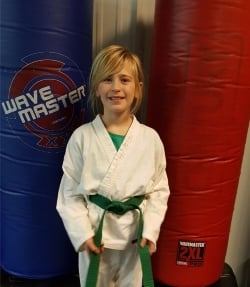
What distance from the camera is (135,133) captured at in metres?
0.96

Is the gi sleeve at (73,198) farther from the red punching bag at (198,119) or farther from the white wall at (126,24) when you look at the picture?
the white wall at (126,24)

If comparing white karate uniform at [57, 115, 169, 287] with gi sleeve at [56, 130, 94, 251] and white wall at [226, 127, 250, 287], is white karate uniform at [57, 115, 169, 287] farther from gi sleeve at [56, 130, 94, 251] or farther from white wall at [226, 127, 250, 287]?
white wall at [226, 127, 250, 287]

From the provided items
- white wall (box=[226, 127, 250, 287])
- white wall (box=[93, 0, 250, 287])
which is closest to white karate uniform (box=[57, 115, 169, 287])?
white wall (box=[93, 0, 250, 287])

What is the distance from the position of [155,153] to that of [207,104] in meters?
0.21

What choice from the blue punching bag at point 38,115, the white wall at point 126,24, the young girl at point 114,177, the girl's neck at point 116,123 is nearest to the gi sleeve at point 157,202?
the young girl at point 114,177

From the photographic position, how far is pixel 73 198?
941mm

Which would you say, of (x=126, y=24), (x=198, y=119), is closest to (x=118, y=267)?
(x=198, y=119)

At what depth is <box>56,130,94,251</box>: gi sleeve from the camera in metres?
0.91

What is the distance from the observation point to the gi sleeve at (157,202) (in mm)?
936

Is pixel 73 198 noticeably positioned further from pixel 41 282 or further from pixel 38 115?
pixel 41 282

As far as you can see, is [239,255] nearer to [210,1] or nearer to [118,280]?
[118,280]

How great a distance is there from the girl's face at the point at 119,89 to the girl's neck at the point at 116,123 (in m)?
0.04

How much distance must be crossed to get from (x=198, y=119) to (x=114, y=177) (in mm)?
301

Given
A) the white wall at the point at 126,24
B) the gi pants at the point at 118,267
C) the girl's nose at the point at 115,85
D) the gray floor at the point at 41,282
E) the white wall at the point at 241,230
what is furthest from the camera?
the white wall at the point at 241,230
